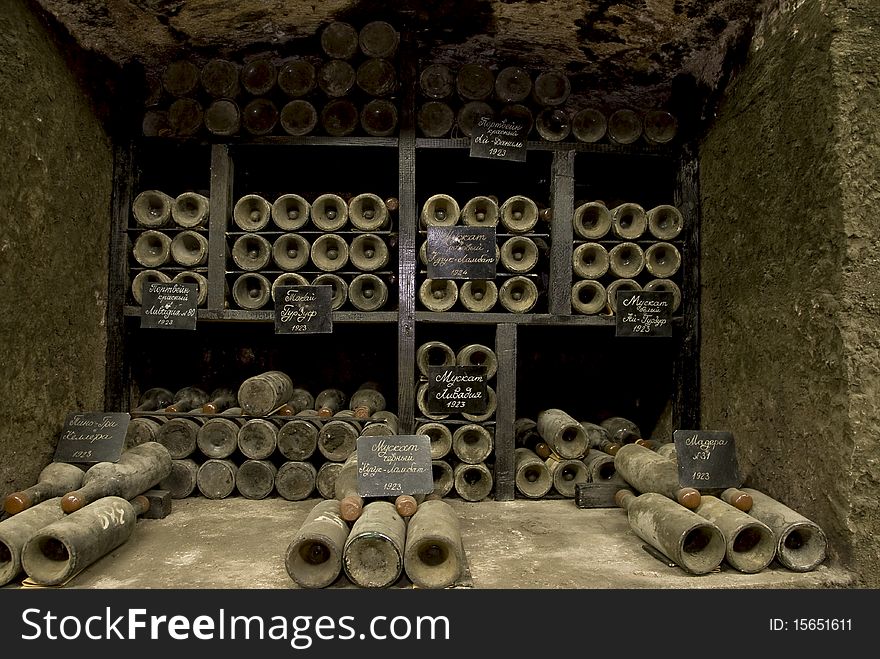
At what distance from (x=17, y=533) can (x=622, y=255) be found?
3.51 metres

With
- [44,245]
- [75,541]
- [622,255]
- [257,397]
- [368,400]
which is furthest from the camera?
[368,400]

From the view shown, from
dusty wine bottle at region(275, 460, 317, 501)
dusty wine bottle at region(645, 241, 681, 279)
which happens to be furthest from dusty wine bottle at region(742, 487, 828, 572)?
dusty wine bottle at region(275, 460, 317, 501)

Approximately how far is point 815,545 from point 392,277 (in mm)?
2689

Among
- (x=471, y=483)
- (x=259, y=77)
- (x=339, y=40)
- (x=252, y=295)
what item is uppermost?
(x=339, y=40)

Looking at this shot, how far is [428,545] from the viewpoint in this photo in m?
2.54

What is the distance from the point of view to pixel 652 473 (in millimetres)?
3195

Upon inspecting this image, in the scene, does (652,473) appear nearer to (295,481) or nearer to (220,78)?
(295,481)

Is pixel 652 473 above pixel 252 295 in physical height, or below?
below

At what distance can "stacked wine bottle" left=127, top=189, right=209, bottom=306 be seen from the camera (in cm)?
376

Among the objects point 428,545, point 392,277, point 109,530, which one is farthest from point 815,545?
point 109,530

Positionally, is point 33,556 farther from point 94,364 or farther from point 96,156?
point 96,156

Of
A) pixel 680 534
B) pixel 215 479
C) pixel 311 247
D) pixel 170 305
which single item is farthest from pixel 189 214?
pixel 680 534

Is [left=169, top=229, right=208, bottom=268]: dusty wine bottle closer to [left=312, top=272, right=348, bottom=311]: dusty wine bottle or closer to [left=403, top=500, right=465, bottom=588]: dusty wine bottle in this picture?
[left=312, top=272, right=348, bottom=311]: dusty wine bottle

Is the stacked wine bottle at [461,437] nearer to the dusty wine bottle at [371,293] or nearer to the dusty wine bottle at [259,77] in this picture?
the dusty wine bottle at [371,293]
